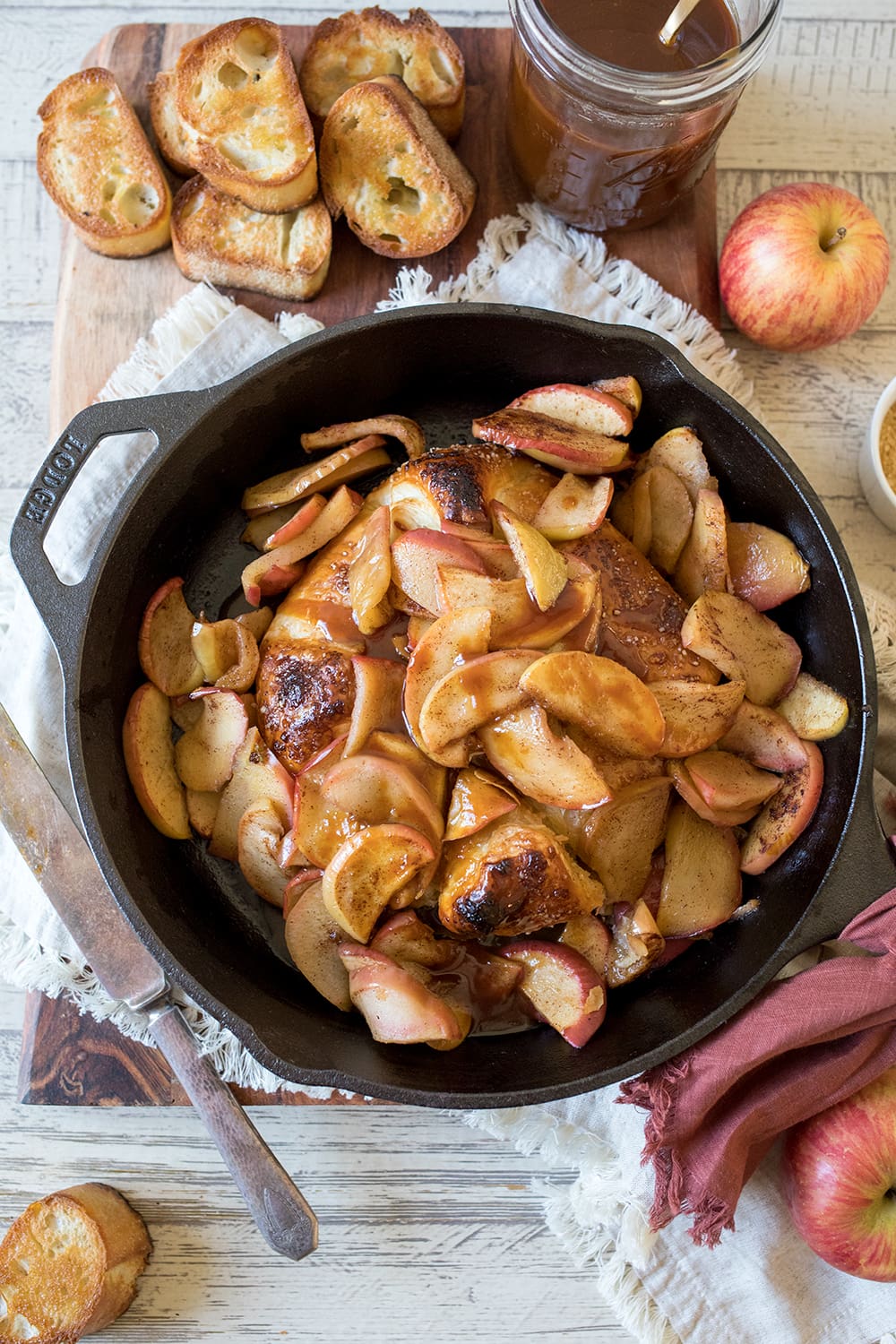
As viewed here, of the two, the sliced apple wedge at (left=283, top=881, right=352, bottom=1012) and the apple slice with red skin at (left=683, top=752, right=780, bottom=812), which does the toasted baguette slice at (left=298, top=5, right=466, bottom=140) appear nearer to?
the apple slice with red skin at (left=683, top=752, right=780, bottom=812)

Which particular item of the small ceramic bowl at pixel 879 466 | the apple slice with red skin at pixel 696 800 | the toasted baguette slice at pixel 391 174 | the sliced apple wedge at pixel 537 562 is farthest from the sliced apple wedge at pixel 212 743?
the small ceramic bowl at pixel 879 466

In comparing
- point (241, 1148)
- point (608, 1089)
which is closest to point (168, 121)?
point (241, 1148)

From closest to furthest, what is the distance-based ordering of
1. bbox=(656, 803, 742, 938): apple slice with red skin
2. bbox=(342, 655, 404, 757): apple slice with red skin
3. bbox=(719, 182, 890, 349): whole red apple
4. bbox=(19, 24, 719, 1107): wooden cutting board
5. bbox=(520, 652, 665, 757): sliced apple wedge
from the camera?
1. bbox=(520, 652, 665, 757): sliced apple wedge
2. bbox=(342, 655, 404, 757): apple slice with red skin
3. bbox=(656, 803, 742, 938): apple slice with red skin
4. bbox=(719, 182, 890, 349): whole red apple
5. bbox=(19, 24, 719, 1107): wooden cutting board

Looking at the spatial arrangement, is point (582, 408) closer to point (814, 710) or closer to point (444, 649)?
point (444, 649)

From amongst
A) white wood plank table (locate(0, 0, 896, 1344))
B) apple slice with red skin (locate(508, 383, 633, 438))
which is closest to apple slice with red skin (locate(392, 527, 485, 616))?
apple slice with red skin (locate(508, 383, 633, 438))

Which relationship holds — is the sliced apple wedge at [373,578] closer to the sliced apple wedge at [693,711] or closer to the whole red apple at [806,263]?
the sliced apple wedge at [693,711]
